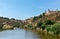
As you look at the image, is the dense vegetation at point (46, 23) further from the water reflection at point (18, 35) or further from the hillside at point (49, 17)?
the water reflection at point (18, 35)

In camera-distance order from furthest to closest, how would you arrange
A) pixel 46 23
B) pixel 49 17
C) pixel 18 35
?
pixel 49 17 → pixel 46 23 → pixel 18 35

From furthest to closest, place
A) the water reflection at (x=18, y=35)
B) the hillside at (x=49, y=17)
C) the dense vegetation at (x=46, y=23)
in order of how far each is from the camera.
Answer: the hillside at (x=49, y=17) → the dense vegetation at (x=46, y=23) → the water reflection at (x=18, y=35)

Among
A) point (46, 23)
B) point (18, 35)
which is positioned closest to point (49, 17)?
point (46, 23)

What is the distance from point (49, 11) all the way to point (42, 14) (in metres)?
5.18

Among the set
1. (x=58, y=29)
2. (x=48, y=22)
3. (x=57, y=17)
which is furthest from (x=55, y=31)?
(x=57, y=17)

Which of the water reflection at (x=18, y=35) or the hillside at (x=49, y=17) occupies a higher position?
the hillside at (x=49, y=17)

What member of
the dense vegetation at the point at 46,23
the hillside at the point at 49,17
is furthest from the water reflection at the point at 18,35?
the hillside at the point at 49,17

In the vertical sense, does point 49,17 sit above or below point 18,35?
above

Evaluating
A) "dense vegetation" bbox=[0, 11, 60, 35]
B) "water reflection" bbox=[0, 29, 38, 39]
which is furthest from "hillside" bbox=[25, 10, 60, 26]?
"water reflection" bbox=[0, 29, 38, 39]

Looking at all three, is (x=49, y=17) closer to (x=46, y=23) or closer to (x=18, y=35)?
(x=46, y=23)

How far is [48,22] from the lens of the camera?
61094 mm

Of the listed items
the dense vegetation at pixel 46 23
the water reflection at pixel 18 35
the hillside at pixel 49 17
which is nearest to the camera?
the water reflection at pixel 18 35

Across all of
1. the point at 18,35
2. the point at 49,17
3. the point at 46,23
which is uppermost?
the point at 49,17

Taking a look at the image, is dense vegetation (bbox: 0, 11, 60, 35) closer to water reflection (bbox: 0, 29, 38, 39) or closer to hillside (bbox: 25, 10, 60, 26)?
hillside (bbox: 25, 10, 60, 26)
